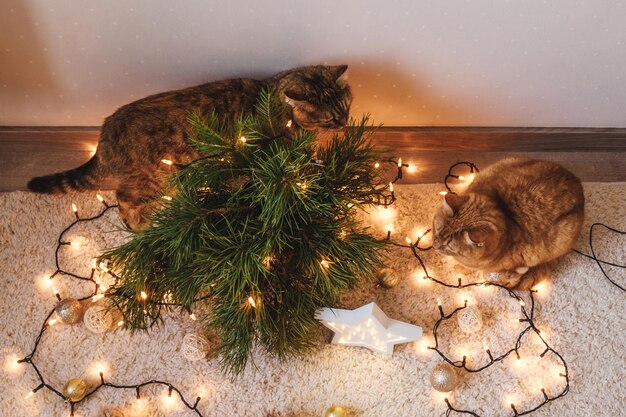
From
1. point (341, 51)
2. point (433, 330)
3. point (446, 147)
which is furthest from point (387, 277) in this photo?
point (341, 51)

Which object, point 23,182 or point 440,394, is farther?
point 23,182

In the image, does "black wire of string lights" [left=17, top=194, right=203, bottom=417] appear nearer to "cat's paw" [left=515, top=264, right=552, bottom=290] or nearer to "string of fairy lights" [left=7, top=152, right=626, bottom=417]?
"string of fairy lights" [left=7, top=152, right=626, bottom=417]

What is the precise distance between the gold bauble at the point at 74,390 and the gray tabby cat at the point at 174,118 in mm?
437

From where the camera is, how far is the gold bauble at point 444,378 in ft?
3.95

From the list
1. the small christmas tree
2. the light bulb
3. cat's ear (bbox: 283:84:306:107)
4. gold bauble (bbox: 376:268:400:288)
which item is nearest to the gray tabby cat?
cat's ear (bbox: 283:84:306:107)

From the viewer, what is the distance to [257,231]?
37.9 inches

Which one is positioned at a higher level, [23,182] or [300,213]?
[300,213]

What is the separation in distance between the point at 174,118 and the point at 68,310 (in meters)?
0.55

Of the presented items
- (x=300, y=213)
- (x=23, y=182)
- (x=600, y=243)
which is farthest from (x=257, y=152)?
(x=600, y=243)

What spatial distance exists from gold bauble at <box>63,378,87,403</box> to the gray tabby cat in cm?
44

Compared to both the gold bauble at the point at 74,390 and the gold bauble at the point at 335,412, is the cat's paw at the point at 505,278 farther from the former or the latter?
the gold bauble at the point at 74,390

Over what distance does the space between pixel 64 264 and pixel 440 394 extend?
103 centimetres

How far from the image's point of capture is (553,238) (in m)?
1.21

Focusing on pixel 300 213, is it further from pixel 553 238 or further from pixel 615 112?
pixel 615 112
